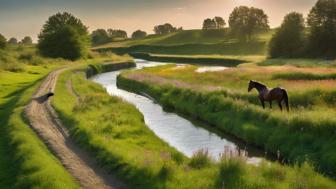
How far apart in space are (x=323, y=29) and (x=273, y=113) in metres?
71.5

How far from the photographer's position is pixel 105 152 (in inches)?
792

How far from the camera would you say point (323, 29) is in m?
91.6

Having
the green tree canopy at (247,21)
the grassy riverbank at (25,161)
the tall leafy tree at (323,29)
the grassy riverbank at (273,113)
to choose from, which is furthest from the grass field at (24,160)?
the green tree canopy at (247,21)

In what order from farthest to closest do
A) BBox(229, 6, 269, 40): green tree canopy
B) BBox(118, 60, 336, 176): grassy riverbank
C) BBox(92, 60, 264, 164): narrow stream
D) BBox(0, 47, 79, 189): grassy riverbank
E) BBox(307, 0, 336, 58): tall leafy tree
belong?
BBox(229, 6, 269, 40): green tree canopy
BBox(307, 0, 336, 58): tall leafy tree
BBox(92, 60, 264, 164): narrow stream
BBox(118, 60, 336, 176): grassy riverbank
BBox(0, 47, 79, 189): grassy riverbank

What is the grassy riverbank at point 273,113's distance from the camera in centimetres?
2100

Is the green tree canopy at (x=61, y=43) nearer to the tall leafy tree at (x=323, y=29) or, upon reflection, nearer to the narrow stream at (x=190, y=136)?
the tall leafy tree at (x=323, y=29)

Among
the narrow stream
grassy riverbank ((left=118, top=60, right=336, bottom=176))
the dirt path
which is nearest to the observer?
the dirt path

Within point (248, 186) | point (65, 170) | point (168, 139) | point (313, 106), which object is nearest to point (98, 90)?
point (168, 139)

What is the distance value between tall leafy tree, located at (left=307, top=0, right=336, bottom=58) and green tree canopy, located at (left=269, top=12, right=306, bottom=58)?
368 centimetres

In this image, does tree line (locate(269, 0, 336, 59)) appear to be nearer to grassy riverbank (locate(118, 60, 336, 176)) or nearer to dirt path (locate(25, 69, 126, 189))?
grassy riverbank (locate(118, 60, 336, 176))

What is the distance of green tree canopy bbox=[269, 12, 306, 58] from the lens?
98.3m

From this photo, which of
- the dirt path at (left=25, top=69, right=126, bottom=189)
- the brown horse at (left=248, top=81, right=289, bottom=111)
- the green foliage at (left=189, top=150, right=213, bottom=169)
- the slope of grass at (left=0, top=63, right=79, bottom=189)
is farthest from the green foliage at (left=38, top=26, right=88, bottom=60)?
the green foliage at (left=189, top=150, right=213, bottom=169)

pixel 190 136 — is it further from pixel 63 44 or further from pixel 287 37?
→ pixel 63 44

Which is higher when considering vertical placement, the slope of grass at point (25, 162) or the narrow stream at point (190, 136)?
the slope of grass at point (25, 162)
